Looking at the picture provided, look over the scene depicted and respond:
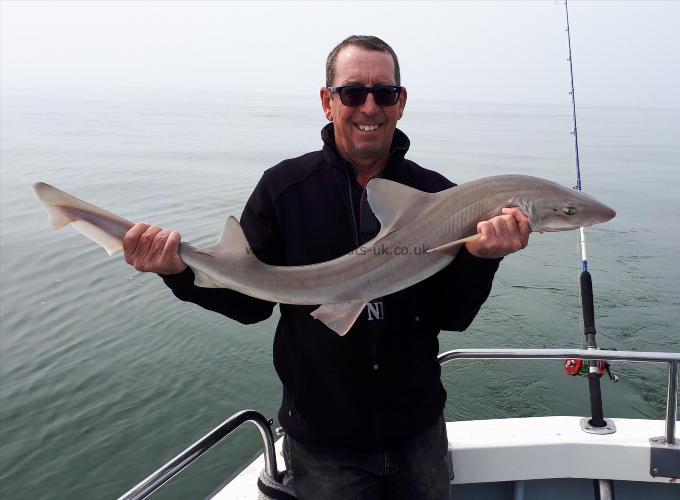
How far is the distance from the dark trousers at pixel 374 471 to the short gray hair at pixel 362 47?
1809 mm

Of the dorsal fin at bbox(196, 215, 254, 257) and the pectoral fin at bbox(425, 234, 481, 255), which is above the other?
the dorsal fin at bbox(196, 215, 254, 257)

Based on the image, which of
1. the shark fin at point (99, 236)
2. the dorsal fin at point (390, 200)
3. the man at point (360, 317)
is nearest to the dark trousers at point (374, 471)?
the man at point (360, 317)

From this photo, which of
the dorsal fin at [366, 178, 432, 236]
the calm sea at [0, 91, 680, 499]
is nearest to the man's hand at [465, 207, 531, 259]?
the dorsal fin at [366, 178, 432, 236]

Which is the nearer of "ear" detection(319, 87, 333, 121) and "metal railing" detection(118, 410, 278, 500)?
"metal railing" detection(118, 410, 278, 500)

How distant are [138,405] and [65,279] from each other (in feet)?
20.1

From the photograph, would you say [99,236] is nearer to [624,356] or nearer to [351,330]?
[351,330]

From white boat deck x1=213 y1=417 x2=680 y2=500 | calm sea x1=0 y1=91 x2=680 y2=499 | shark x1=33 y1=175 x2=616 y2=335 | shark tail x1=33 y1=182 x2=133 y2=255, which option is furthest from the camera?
calm sea x1=0 y1=91 x2=680 y2=499

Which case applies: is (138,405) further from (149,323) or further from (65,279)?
(65,279)

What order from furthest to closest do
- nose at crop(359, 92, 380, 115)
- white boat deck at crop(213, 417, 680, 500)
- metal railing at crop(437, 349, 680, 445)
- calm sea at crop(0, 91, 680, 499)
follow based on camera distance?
calm sea at crop(0, 91, 680, 499) → white boat deck at crop(213, 417, 680, 500) → metal railing at crop(437, 349, 680, 445) → nose at crop(359, 92, 380, 115)

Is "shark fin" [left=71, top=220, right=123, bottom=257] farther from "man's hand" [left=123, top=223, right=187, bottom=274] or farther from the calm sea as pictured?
the calm sea

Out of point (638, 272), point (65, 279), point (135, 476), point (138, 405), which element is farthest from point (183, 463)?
point (638, 272)

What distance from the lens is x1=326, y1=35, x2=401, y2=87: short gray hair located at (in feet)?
8.40

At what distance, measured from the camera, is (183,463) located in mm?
2465

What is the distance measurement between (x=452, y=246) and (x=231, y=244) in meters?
1.03
